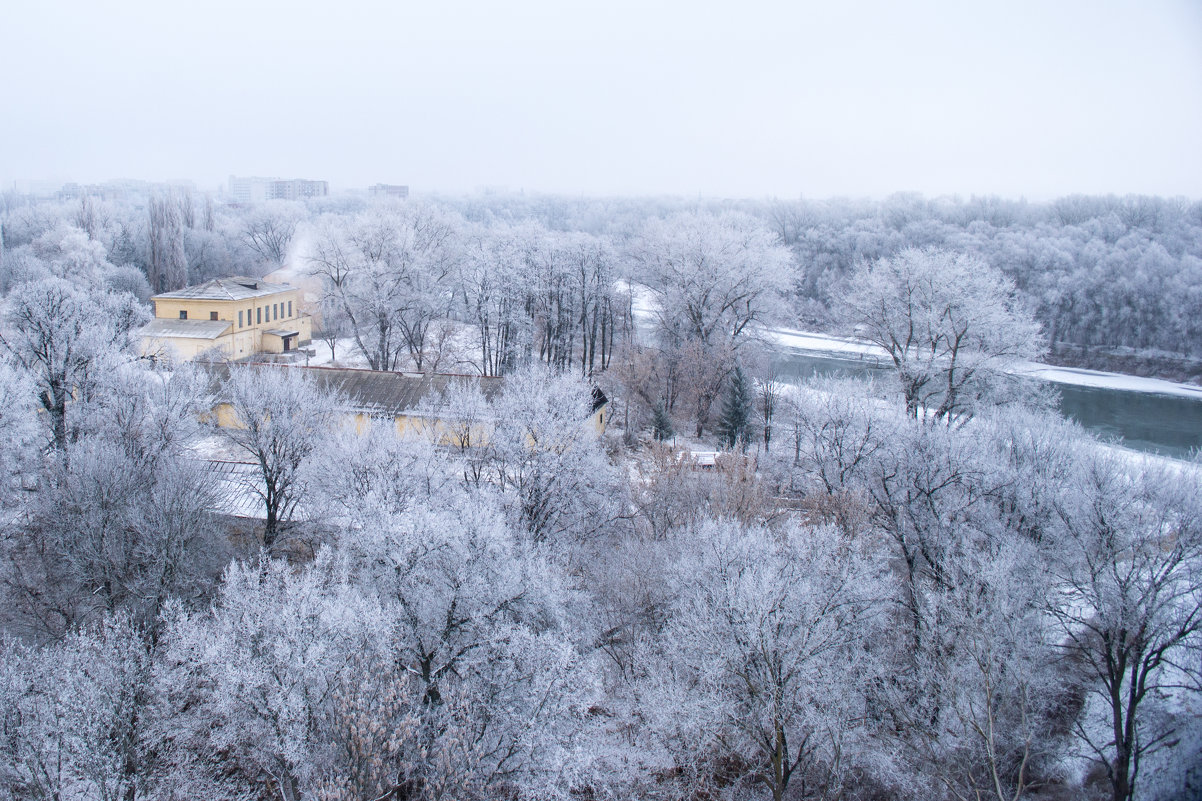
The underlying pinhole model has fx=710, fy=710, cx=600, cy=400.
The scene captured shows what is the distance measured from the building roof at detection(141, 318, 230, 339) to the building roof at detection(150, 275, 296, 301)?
1146 mm

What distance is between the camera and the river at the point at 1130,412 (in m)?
28.3

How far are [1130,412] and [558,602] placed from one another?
32629 millimetres

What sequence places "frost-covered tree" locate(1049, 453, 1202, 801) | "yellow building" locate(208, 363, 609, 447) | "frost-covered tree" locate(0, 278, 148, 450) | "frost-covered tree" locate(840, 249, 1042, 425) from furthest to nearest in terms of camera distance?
"frost-covered tree" locate(840, 249, 1042, 425) < "yellow building" locate(208, 363, 609, 447) < "frost-covered tree" locate(0, 278, 148, 450) < "frost-covered tree" locate(1049, 453, 1202, 801)

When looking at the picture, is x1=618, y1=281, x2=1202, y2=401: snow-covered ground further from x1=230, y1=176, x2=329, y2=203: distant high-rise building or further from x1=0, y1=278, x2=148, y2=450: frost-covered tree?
x1=230, y1=176, x2=329, y2=203: distant high-rise building

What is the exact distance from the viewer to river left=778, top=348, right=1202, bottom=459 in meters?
28.3

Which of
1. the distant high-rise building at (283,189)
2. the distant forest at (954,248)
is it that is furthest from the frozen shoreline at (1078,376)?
the distant high-rise building at (283,189)

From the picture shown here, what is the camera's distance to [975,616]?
1189cm

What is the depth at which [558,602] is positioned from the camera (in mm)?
12688

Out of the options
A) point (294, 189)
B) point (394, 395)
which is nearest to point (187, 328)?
point (394, 395)

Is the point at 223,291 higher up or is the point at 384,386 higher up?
the point at 223,291

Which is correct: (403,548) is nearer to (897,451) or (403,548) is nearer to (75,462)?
(75,462)

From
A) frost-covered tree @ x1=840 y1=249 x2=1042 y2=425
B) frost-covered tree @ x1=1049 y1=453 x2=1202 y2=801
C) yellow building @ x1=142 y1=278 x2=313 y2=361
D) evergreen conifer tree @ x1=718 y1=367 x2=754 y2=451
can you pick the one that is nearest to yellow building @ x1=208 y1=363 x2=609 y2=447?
evergreen conifer tree @ x1=718 y1=367 x2=754 y2=451

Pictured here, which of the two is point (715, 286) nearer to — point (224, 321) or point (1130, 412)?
point (1130, 412)

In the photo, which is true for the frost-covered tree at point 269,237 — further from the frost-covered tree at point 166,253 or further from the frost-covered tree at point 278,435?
the frost-covered tree at point 278,435
